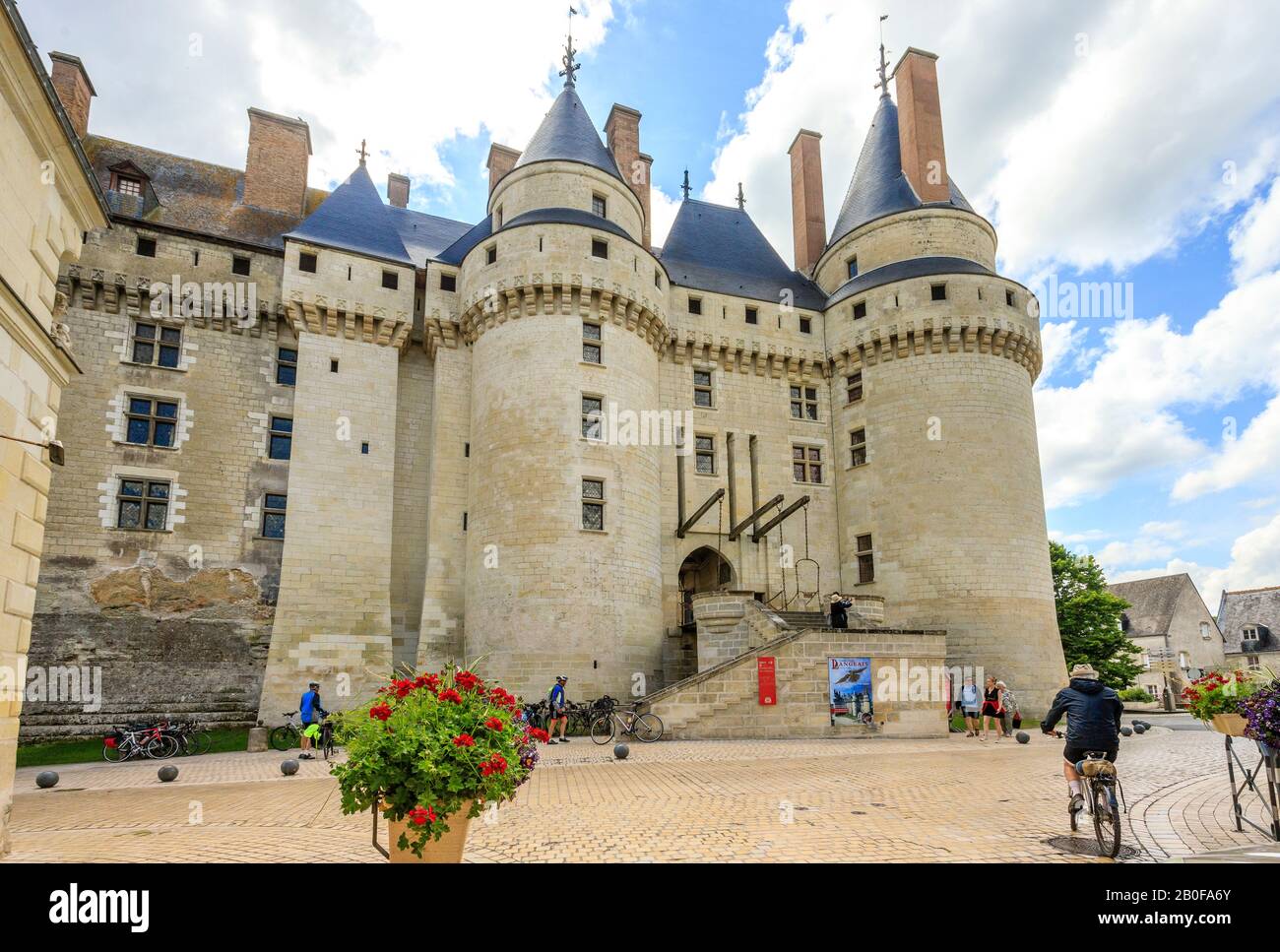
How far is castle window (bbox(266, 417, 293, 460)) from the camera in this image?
898 inches

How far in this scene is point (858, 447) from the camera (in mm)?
27344

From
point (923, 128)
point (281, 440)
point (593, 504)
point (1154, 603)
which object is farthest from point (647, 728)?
point (1154, 603)

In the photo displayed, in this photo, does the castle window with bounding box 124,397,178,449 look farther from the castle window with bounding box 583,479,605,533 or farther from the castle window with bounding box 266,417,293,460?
the castle window with bounding box 583,479,605,533

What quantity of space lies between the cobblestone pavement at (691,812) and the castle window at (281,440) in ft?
33.2

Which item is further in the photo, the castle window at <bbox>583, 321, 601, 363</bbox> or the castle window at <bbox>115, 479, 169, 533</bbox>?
the castle window at <bbox>583, 321, 601, 363</bbox>

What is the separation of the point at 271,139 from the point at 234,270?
6.06 metres

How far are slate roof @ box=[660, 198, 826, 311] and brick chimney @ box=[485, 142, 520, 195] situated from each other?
6842mm

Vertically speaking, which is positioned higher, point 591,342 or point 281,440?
point 591,342

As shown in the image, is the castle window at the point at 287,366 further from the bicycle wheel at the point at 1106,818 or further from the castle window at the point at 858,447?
the bicycle wheel at the point at 1106,818

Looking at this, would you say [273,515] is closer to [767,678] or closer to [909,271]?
[767,678]

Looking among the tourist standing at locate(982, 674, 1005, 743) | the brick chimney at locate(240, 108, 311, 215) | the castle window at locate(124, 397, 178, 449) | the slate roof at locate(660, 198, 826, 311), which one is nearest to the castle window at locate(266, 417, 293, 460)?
the castle window at locate(124, 397, 178, 449)

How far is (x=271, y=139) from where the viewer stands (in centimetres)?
2633

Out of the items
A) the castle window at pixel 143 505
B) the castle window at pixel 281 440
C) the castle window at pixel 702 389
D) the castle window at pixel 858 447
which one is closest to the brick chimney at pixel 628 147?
the castle window at pixel 702 389

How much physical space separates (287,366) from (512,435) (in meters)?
7.38
